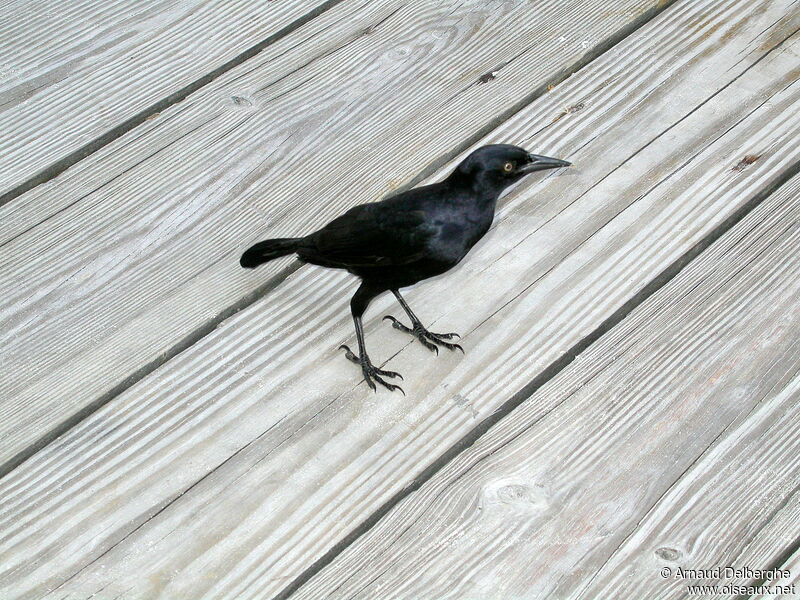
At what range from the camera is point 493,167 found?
8.26 ft

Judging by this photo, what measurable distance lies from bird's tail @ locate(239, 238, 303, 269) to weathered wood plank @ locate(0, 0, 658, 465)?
0.20 ft

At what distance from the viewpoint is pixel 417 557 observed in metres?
2.00

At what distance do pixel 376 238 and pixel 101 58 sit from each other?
4.31 ft

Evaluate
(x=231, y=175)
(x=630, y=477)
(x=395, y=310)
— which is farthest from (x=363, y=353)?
(x=231, y=175)

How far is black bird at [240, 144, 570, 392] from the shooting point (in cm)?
247

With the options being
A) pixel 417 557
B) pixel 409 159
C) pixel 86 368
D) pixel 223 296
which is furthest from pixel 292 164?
pixel 417 557

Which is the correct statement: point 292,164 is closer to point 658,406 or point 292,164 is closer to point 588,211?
point 588,211

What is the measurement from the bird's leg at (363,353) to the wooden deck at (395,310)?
36 millimetres

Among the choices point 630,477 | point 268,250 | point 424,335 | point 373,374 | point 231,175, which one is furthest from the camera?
point 231,175

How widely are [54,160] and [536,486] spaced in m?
1.76

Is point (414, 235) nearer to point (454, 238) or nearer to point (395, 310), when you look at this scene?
point (454, 238)

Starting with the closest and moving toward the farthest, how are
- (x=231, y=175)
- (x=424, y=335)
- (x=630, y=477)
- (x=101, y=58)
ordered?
(x=630, y=477)
(x=424, y=335)
(x=231, y=175)
(x=101, y=58)

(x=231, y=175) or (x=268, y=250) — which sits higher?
(x=231, y=175)

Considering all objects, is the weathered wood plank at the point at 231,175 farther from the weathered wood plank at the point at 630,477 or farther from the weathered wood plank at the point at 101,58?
the weathered wood plank at the point at 630,477
